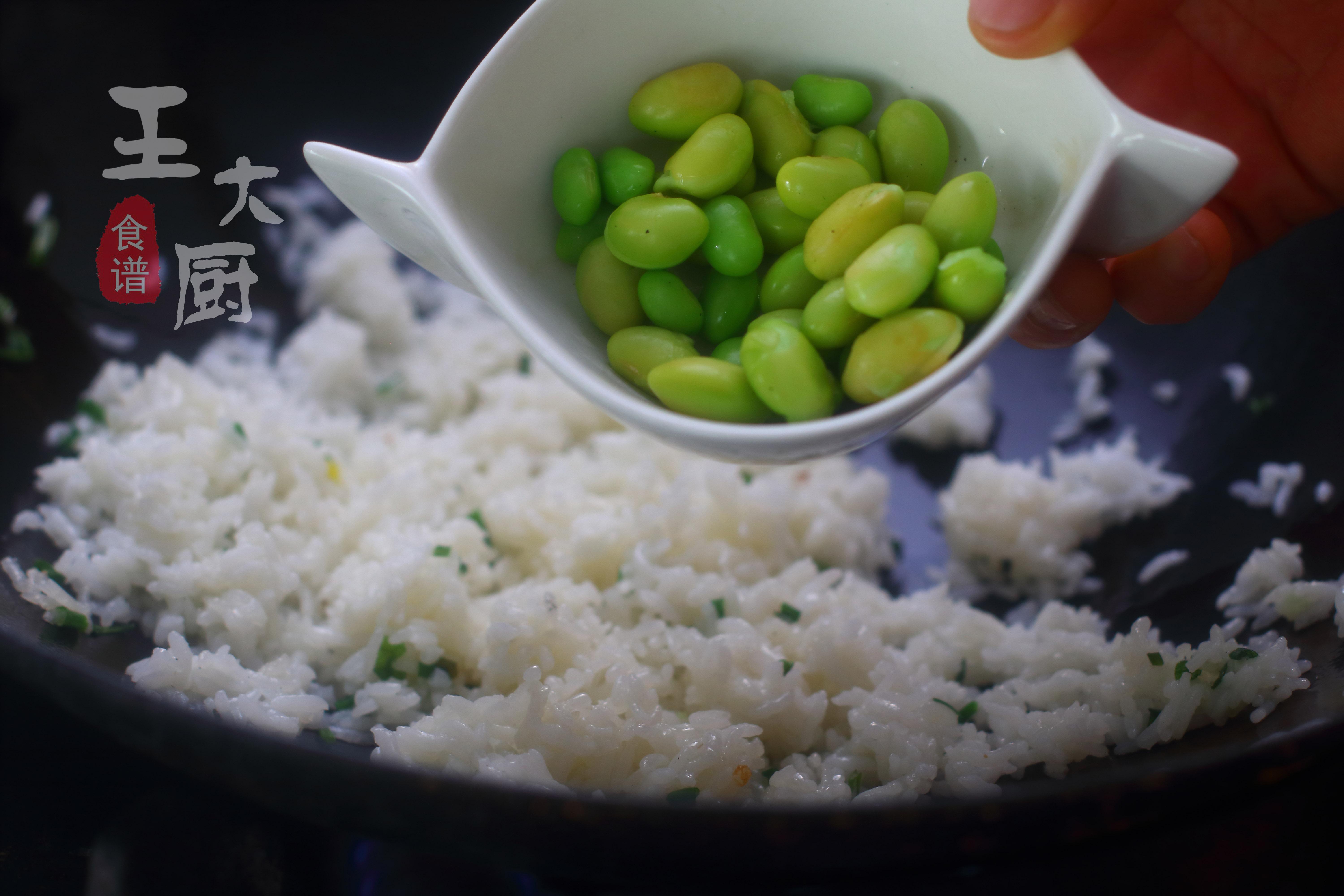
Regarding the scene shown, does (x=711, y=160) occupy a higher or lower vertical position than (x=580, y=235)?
higher

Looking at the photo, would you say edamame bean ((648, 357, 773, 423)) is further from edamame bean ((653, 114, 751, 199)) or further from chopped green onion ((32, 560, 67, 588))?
chopped green onion ((32, 560, 67, 588))

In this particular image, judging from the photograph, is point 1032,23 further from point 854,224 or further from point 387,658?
point 387,658

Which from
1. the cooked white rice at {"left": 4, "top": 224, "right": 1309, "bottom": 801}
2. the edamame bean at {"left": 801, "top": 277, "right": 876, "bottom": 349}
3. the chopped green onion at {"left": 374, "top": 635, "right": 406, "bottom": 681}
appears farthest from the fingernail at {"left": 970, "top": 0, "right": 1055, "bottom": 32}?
the chopped green onion at {"left": 374, "top": 635, "right": 406, "bottom": 681}

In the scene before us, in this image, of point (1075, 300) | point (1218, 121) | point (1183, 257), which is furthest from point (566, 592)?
point (1218, 121)

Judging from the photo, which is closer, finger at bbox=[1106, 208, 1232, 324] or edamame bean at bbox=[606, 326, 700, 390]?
edamame bean at bbox=[606, 326, 700, 390]

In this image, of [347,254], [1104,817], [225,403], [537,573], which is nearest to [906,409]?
[1104,817]

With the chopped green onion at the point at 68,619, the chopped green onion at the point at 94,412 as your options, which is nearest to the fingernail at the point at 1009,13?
the chopped green onion at the point at 68,619

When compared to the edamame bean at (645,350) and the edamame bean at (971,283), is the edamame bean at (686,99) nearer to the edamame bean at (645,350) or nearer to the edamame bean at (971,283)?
the edamame bean at (645,350)
